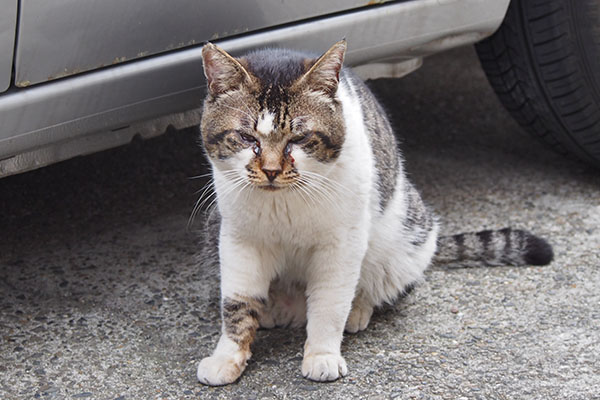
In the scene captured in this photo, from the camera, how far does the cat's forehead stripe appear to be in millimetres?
2270

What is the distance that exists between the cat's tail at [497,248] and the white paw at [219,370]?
1.10 m

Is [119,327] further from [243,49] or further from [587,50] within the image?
[587,50]

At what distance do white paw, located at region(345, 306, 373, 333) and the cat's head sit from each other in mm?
674

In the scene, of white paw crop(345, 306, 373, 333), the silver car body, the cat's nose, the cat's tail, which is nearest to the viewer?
the cat's nose

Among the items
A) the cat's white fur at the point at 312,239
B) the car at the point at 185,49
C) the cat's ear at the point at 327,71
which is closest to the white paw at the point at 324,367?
the cat's white fur at the point at 312,239

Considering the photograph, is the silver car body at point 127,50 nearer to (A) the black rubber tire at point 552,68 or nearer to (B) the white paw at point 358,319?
(A) the black rubber tire at point 552,68

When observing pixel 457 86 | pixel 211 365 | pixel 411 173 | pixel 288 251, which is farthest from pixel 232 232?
pixel 457 86

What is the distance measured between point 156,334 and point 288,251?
60 cm

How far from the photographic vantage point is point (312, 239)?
8.20ft

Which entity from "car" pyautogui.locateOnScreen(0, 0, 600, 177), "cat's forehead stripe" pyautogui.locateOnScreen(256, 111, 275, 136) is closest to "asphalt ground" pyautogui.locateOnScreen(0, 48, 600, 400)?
"car" pyautogui.locateOnScreen(0, 0, 600, 177)

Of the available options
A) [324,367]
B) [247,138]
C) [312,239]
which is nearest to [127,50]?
[247,138]

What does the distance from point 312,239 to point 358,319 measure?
1.54ft

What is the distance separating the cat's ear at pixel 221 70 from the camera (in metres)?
2.30

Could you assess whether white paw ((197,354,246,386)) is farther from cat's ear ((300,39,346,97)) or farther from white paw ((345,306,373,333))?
cat's ear ((300,39,346,97))
